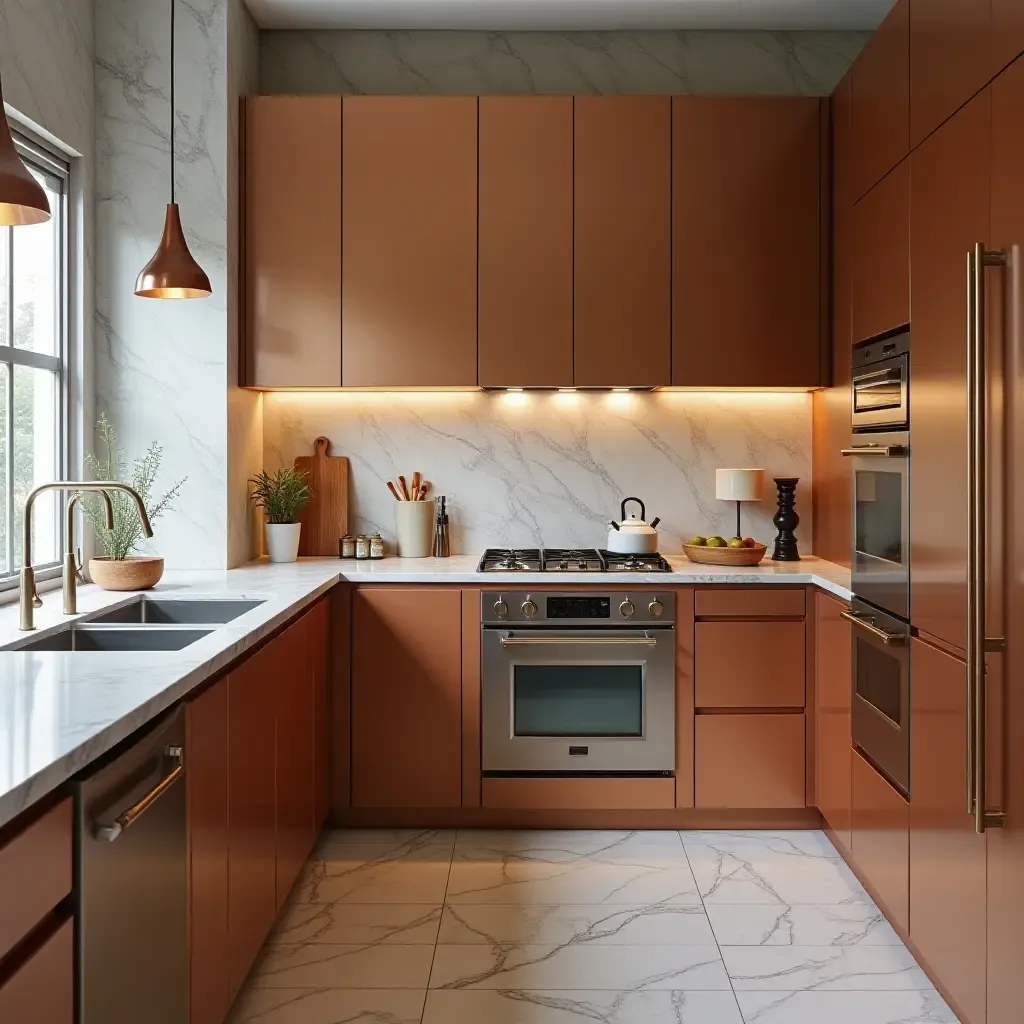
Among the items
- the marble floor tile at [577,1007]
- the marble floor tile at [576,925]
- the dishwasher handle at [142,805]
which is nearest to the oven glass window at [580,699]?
the marble floor tile at [576,925]

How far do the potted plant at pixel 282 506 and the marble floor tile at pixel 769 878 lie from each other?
1782 millimetres

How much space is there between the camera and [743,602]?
135 inches

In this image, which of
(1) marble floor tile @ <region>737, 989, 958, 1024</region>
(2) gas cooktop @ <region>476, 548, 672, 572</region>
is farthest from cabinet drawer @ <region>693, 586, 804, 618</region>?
(1) marble floor tile @ <region>737, 989, 958, 1024</region>

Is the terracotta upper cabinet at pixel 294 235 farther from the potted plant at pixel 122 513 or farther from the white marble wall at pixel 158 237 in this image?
the potted plant at pixel 122 513

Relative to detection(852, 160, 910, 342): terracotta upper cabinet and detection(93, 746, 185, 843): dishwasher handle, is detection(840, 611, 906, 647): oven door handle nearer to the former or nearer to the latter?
detection(852, 160, 910, 342): terracotta upper cabinet

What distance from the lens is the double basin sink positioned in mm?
2387

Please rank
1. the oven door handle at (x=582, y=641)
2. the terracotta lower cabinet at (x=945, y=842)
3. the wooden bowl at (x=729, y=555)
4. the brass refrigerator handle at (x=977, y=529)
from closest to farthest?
the brass refrigerator handle at (x=977, y=529) → the terracotta lower cabinet at (x=945, y=842) → the oven door handle at (x=582, y=641) → the wooden bowl at (x=729, y=555)

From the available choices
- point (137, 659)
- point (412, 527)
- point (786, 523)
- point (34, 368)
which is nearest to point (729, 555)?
point (786, 523)

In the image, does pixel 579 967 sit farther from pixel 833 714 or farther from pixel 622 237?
pixel 622 237

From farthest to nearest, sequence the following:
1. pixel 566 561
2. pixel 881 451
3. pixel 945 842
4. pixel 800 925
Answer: pixel 566 561 → pixel 800 925 → pixel 881 451 → pixel 945 842

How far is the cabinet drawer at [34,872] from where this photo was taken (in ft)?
3.84

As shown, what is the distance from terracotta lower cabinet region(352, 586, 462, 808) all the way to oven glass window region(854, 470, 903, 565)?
133cm

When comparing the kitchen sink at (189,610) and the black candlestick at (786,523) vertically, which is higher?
Result: the black candlestick at (786,523)

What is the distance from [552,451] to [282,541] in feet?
3.70
